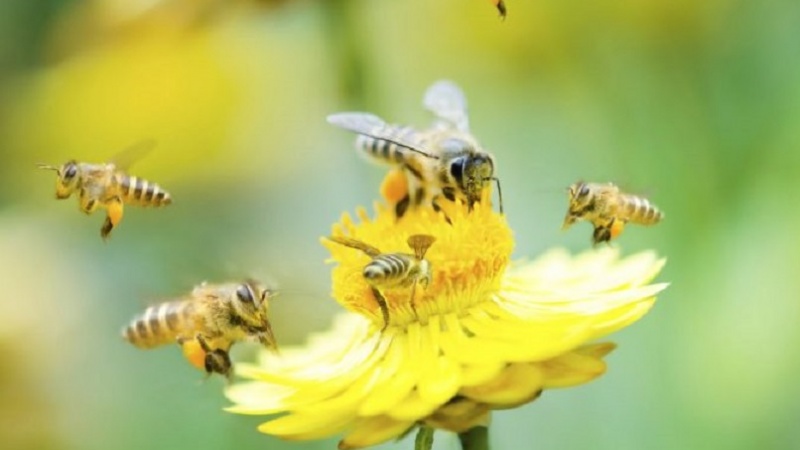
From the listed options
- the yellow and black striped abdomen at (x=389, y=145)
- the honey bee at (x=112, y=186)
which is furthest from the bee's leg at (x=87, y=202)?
the yellow and black striped abdomen at (x=389, y=145)

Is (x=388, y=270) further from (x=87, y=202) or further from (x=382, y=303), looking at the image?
(x=87, y=202)

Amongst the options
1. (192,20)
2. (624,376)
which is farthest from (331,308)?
(192,20)

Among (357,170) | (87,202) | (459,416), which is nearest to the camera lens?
(459,416)

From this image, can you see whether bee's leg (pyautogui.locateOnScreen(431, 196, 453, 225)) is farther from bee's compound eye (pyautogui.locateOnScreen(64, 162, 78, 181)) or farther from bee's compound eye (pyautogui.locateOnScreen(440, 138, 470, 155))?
bee's compound eye (pyautogui.locateOnScreen(64, 162, 78, 181))

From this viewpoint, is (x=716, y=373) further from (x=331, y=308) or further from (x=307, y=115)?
(x=307, y=115)

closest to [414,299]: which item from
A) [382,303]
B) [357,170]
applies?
[382,303]

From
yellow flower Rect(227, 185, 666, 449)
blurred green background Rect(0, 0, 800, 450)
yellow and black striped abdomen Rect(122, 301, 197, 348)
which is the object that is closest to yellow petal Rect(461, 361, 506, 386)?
yellow flower Rect(227, 185, 666, 449)

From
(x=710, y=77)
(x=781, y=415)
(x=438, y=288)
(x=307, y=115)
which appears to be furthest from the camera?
(x=307, y=115)

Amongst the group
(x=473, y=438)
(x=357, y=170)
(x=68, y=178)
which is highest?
(x=357, y=170)
